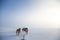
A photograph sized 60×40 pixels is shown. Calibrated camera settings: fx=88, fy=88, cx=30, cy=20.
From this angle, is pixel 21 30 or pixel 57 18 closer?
pixel 21 30

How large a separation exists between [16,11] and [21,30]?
0.43 m

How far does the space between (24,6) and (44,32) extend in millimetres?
728

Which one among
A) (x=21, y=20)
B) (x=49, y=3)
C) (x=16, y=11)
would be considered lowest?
(x=21, y=20)

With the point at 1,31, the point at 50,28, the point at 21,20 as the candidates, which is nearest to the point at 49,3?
the point at 50,28

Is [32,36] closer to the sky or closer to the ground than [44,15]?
closer to the ground

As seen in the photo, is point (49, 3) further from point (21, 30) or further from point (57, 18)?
point (21, 30)

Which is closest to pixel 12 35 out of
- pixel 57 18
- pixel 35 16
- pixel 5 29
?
pixel 5 29

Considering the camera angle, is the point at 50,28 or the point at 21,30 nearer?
the point at 21,30

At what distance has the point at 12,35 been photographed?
1.87 meters

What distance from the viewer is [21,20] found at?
6.32 ft

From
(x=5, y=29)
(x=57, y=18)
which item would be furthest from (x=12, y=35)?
(x=57, y=18)

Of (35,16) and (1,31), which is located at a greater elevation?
(35,16)

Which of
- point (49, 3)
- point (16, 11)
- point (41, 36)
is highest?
point (49, 3)

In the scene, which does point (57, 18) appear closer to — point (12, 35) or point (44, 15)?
Answer: point (44, 15)
